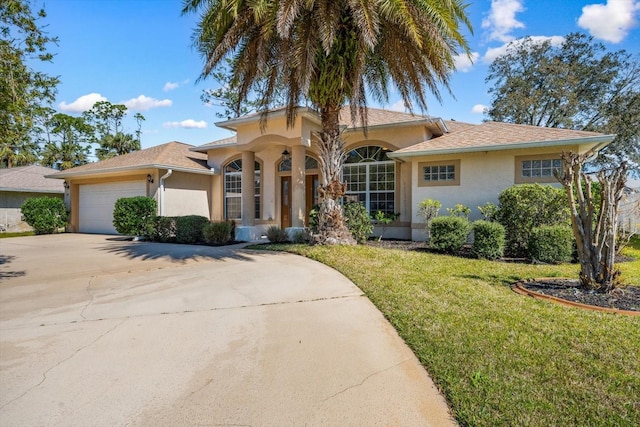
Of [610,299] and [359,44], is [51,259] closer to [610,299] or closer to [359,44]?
[359,44]

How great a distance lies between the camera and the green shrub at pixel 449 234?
1045 cm

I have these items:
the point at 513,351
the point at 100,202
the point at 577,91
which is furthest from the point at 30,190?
the point at 577,91

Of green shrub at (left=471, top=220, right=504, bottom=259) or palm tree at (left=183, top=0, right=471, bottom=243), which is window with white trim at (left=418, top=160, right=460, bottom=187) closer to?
palm tree at (left=183, top=0, right=471, bottom=243)

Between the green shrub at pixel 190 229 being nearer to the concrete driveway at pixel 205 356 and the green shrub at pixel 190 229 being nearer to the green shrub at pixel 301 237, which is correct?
the green shrub at pixel 301 237

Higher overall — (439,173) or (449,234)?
(439,173)

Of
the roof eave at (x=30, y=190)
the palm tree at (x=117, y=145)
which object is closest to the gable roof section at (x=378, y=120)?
the roof eave at (x=30, y=190)

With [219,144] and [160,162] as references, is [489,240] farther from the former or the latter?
[160,162]

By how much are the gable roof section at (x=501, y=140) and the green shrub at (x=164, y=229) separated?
970cm

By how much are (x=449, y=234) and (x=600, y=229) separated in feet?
15.1

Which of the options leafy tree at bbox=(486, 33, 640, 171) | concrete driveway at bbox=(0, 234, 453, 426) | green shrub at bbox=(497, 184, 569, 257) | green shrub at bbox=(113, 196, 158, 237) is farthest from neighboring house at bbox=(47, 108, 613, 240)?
leafy tree at bbox=(486, 33, 640, 171)

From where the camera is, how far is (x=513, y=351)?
3805mm

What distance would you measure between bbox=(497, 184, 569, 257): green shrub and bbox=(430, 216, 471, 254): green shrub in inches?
50.7

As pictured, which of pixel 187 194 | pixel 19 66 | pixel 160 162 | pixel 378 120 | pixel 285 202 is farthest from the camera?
pixel 187 194

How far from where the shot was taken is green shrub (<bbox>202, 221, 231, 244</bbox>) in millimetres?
13398
